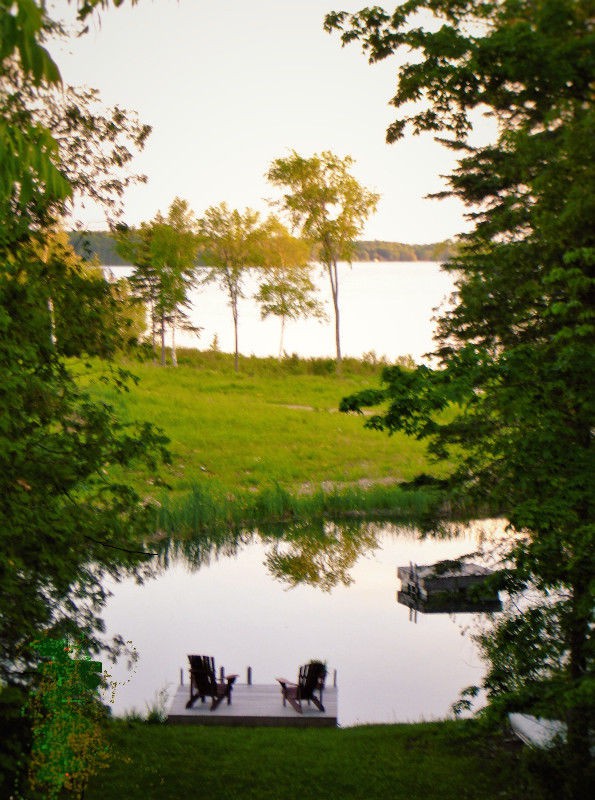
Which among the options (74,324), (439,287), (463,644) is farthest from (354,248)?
(439,287)

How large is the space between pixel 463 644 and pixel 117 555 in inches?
507


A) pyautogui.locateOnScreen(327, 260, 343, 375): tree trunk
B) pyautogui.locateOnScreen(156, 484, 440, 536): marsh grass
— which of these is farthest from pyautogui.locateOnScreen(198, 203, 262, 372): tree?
pyautogui.locateOnScreen(156, 484, 440, 536): marsh grass

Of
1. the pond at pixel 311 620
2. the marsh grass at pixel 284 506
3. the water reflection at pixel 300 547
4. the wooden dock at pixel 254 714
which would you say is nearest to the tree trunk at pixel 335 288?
the marsh grass at pixel 284 506

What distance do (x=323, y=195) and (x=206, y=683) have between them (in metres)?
41.0

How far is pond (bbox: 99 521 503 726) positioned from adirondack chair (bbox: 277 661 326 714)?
86 centimetres

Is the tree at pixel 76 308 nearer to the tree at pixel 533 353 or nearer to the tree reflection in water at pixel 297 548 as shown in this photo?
the tree at pixel 533 353

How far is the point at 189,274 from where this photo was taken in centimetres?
5259

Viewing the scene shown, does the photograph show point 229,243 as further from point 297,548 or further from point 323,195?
point 297,548

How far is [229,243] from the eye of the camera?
181ft

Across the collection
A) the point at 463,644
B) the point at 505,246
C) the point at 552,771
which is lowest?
the point at 463,644

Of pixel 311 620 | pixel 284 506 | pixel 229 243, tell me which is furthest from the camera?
pixel 229 243

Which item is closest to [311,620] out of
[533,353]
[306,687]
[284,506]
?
[306,687]

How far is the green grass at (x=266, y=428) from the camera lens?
35.3 metres

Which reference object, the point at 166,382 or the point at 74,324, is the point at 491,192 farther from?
the point at 166,382
